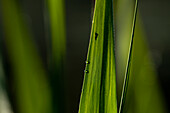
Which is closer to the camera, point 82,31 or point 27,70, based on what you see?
point 27,70

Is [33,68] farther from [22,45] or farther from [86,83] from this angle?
[86,83]

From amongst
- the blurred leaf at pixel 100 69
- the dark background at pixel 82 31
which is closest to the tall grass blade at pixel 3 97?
the blurred leaf at pixel 100 69

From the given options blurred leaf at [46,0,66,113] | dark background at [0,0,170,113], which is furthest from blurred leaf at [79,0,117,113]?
dark background at [0,0,170,113]

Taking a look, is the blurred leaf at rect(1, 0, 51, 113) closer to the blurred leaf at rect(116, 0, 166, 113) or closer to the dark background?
the blurred leaf at rect(116, 0, 166, 113)

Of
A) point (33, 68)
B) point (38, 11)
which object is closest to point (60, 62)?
point (33, 68)

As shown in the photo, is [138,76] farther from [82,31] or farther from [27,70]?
[82,31]

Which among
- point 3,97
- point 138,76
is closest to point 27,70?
point 3,97
